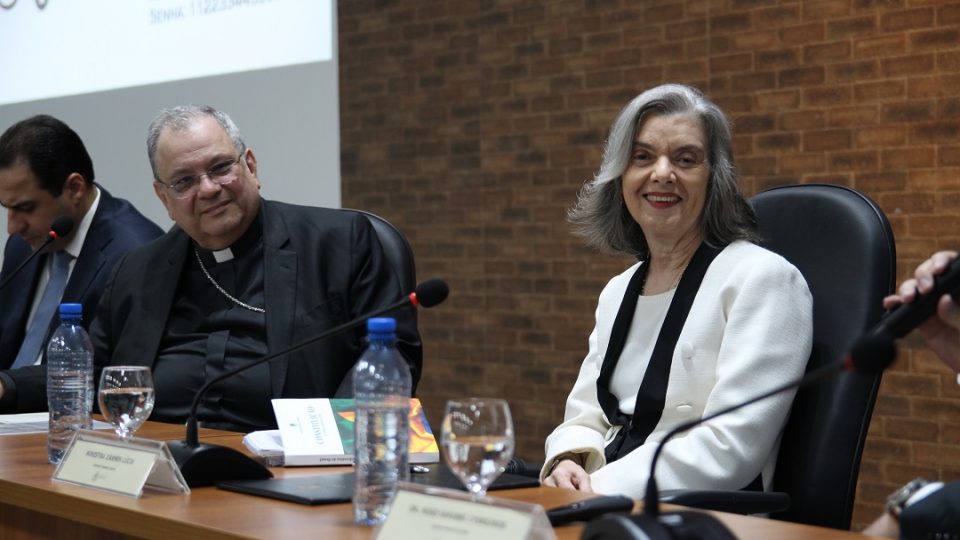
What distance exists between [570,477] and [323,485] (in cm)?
62

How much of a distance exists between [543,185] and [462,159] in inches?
18.4

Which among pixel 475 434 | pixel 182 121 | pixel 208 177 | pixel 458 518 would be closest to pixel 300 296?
pixel 208 177

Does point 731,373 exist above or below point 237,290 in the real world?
below

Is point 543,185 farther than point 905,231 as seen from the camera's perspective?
Yes

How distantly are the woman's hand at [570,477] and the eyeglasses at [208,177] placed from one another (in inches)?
44.0

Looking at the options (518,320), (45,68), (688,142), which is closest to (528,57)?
(518,320)

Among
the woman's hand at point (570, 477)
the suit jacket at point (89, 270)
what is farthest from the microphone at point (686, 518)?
the suit jacket at point (89, 270)

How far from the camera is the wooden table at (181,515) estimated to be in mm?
1526

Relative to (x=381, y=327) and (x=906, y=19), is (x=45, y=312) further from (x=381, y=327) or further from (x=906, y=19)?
(x=906, y=19)

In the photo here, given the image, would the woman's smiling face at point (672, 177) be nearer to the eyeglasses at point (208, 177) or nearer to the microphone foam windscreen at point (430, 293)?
the microphone foam windscreen at point (430, 293)

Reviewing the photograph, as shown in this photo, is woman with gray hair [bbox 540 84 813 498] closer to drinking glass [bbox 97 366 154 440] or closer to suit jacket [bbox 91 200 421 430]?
suit jacket [bbox 91 200 421 430]

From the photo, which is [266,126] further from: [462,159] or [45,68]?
[45,68]

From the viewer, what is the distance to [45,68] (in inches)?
239

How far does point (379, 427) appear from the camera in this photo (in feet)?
5.37
